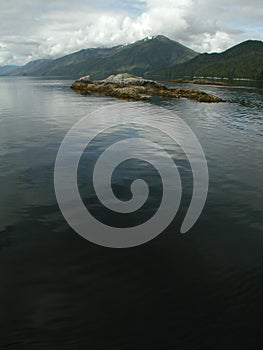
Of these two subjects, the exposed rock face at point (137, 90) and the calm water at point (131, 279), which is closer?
the calm water at point (131, 279)

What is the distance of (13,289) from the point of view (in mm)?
8445

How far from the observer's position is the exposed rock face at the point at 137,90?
3065 inches

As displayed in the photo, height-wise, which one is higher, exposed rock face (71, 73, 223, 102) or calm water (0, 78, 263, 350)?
exposed rock face (71, 73, 223, 102)

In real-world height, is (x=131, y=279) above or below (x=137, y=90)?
below

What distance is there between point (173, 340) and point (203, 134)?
2858cm

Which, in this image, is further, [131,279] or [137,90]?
[137,90]

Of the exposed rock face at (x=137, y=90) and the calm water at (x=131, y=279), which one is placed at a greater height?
the exposed rock face at (x=137, y=90)

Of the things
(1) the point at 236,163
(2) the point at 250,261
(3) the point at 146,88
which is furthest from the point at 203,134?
(3) the point at 146,88

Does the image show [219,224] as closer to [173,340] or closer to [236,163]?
[173,340]

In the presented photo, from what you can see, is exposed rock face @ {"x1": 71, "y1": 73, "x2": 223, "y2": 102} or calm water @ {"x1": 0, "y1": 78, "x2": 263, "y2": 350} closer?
calm water @ {"x1": 0, "y1": 78, "x2": 263, "y2": 350}

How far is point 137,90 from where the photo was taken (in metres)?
92.1

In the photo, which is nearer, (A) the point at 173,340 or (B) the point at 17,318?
(A) the point at 173,340

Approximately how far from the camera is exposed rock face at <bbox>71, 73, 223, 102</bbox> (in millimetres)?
77850

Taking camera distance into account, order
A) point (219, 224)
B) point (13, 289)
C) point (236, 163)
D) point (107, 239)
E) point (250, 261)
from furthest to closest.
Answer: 1. point (236, 163)
2. point (219, 224)
3. point (107, 239)
4. point (250, 261)
5. point (13, 289)
